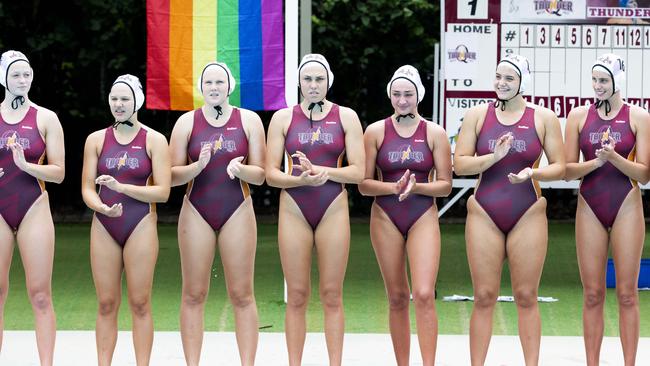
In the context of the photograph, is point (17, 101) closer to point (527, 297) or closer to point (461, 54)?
point (527, 297)


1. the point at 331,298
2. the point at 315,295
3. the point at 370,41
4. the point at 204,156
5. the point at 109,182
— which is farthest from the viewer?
the point at 370,41

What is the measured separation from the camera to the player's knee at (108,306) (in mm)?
8250

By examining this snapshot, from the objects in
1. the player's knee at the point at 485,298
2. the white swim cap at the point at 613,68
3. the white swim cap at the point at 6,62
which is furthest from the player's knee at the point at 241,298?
the white swim cap at the point at 613,68

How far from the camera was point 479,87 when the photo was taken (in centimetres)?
1251

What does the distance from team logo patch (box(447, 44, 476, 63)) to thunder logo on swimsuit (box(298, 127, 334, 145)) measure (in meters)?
4.40

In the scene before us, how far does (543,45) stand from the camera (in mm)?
12555

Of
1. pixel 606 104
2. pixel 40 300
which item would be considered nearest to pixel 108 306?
pixel 40 300

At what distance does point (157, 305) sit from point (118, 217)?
4059mm

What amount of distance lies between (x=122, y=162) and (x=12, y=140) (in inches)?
29.7

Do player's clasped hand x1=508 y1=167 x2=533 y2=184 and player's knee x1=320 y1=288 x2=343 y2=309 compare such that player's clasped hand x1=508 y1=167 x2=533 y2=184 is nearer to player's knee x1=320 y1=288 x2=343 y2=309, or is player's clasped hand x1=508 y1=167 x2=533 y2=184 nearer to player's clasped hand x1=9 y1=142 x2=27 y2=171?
player's knee x1=320 y1=288 x2=343 y2=309

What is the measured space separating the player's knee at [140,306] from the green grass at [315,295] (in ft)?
8.84

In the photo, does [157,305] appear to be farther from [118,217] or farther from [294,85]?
[118,217]

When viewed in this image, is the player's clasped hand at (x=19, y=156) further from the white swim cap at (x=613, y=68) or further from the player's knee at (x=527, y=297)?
the white swim cap at (x=613, y=68)

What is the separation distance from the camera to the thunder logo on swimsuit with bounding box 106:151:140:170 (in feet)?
26.9
